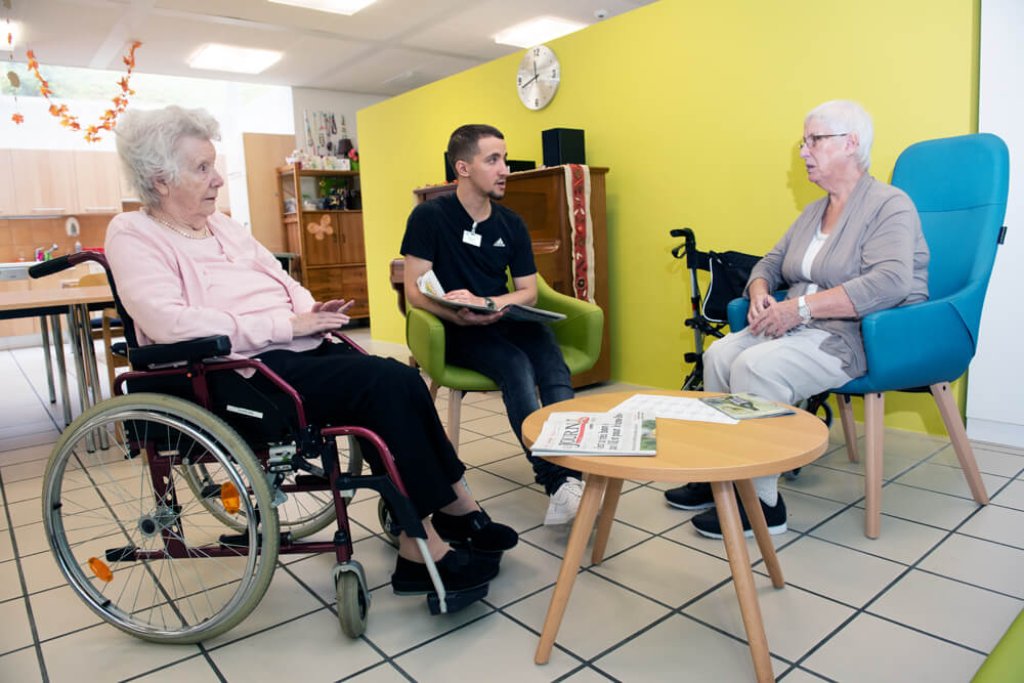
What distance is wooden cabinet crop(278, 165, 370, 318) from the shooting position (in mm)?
7402

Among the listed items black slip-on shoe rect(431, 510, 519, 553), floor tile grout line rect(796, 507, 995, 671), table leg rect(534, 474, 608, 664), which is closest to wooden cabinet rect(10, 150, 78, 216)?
black slip-on shoe rect(431, 510, 519, 553)

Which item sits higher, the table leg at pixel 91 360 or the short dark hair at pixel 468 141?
the short dark hair at pixel 468 141

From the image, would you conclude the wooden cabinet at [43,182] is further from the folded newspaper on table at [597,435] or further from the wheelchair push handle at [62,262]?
the folded newspaper on table at [597,435]

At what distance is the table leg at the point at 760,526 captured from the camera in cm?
165

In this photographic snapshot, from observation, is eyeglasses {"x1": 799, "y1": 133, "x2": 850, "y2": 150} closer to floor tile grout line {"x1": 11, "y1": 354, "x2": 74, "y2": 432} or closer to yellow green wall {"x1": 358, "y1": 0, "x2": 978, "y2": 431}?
yellow green wall {"x1": 358, "y1": 0, "x2": 978, "y2": 431}

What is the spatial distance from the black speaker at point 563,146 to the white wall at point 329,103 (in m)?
4.75

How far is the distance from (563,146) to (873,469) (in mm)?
2467

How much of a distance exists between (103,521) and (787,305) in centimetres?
239

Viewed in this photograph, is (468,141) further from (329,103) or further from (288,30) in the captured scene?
(329,103)

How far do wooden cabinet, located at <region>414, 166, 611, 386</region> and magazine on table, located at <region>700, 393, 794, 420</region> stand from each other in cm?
→ 183

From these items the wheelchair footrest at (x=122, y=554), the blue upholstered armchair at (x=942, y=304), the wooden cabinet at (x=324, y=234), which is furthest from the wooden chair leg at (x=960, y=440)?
the wooden cabinet at (x=324, y=234)

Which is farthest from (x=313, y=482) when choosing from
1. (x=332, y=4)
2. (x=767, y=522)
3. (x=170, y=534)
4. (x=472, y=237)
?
(x=332, y=4)

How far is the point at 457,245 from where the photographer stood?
2562 millimetres

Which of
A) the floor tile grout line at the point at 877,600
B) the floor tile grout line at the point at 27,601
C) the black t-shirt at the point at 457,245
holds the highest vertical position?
the black t-shirt at the point at 457,245
